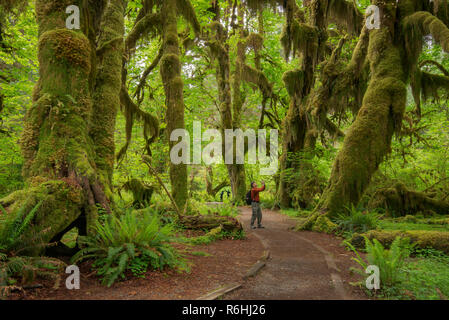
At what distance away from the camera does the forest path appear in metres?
4.22

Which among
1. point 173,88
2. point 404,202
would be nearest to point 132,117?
point 173,88

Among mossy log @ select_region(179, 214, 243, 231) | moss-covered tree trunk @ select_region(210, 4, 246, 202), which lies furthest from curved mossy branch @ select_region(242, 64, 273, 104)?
mossy log @ select_region(179, 214, 243, 231)

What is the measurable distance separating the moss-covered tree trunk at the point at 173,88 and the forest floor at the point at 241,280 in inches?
114

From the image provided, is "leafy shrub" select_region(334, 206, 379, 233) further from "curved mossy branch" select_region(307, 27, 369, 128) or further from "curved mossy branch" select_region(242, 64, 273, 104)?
"curved mossy branch" select_region(242, 64, 273, 104)

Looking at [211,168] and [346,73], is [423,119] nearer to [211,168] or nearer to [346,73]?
[346,73]

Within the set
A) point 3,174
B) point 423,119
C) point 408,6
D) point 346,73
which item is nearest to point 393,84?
point 346,73

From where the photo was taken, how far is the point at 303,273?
5.35 m

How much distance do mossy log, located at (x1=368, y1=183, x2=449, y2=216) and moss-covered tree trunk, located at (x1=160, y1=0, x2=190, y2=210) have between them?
10226mm

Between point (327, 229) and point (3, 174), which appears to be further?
point (3, 174)

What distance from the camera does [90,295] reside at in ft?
11.8

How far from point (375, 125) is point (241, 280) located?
8046 mm

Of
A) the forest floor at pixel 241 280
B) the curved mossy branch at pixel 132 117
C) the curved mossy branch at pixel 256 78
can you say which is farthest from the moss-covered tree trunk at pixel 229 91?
the forest floor at pixel 241 280

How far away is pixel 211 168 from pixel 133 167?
50.2 ft
